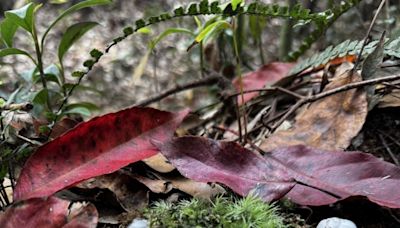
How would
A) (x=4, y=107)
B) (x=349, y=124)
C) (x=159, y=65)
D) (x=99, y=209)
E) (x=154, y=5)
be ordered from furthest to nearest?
(x=154, y=5) → (x=159, y=65) → (x=349, y=124) → (x=99, y=209) → (x=4, y=107)

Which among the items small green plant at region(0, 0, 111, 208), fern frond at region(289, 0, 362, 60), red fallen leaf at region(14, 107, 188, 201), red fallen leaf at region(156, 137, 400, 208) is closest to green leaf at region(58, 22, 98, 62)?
small green plant at region(0, 0, 111, 208)

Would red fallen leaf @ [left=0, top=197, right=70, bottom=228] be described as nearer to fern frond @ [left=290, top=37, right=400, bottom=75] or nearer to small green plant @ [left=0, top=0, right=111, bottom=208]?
small green plant @ [left=0, top=0, right=111, bottom=208]

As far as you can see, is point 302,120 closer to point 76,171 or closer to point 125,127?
point 125,127

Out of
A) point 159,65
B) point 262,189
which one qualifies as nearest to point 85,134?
point 262,189

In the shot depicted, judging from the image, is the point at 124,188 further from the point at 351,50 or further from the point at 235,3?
the point at 351,50

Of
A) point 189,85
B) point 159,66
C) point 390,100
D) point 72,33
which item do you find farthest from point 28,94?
point 159,66

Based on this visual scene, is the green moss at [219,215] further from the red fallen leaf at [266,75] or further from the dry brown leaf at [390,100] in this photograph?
the red fallen leaf at [266,75]
